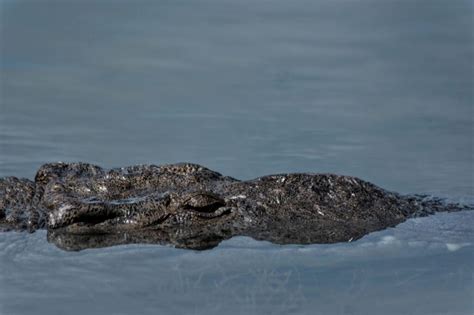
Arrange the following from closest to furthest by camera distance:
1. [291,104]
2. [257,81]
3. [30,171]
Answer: [30,171]
[291,104]
[257,81]

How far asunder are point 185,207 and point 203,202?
0.51 feet

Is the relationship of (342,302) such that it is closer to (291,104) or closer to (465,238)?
(465,238)

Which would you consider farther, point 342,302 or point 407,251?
point 407,251

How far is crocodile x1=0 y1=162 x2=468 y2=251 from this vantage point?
8.33 metres

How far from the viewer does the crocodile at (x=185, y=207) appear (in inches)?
328

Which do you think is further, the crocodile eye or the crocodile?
the crocodile eye

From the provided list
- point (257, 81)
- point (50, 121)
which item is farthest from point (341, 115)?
point (50, 121)

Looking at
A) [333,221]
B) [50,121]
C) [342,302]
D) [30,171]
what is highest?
[50,121]

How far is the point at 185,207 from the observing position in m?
8.53

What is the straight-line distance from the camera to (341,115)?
1563 cm

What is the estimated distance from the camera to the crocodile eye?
27.8ft

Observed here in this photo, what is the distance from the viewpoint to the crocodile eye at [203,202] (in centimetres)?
848

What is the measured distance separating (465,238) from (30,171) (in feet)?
18.8

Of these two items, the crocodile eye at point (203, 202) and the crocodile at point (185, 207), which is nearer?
the crocodile at point (185, 207)
